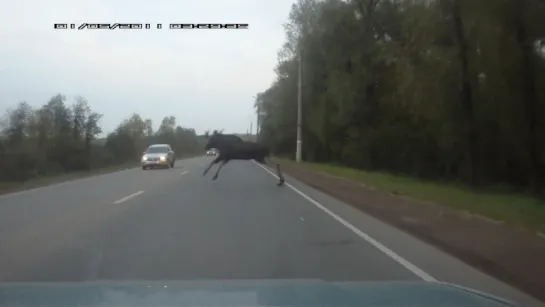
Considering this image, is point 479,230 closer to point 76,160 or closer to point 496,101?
point 496,101

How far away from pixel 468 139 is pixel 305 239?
2774 centimetres

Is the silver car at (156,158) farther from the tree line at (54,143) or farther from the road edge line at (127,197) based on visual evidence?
the road edge line at (127,197)

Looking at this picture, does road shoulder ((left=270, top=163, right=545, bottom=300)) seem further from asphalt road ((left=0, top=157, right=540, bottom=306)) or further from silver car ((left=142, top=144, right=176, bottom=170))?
silver car ((left=142, top=144, right=176, bottom=170))

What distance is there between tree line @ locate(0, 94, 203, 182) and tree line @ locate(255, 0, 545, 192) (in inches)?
677

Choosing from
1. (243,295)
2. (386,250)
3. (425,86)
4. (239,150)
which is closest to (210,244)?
(386,250)

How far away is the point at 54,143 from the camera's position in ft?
181

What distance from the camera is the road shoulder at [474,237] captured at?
9.84 m

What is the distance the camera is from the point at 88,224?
15.6 metres

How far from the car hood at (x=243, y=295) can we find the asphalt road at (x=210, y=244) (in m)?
3.19

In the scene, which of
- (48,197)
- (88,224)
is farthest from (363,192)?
(88,224)

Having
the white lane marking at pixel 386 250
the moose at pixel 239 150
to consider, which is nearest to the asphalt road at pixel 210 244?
the white lane marking at pixel 386 250

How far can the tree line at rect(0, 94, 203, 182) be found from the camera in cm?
4384

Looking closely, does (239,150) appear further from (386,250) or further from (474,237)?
(386,250)

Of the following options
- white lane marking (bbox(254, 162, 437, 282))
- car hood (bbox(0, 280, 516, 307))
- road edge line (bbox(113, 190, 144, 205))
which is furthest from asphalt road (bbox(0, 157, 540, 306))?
car hood (bbox(0, 280, 516, 307))
